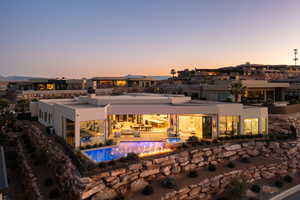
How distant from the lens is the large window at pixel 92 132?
17016 millimetres

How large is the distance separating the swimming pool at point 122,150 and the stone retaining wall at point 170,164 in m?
1.65

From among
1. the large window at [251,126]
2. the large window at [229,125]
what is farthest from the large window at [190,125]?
the large window at [251,126]

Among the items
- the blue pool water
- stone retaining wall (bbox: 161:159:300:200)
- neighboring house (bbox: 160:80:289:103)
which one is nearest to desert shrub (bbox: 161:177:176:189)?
stone retaining wall (bbox: 161:159:300:200)

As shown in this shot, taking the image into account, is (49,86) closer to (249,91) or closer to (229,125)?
(249,91)

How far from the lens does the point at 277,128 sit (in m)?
24.3

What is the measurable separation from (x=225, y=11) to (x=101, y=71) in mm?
66287

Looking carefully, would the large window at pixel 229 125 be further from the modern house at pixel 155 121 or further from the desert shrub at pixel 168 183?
the desert shrub at pixel 168 183

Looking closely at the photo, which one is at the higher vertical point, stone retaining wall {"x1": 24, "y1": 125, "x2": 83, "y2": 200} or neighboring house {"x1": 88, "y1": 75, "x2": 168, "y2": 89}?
neighboring house {"x1": 88, "y1": 75, "x2": 168, "y2": 89}

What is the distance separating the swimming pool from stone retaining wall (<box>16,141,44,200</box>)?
4106mm

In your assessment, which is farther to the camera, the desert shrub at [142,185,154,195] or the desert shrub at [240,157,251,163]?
the desert shrub at [240,157,251,163]

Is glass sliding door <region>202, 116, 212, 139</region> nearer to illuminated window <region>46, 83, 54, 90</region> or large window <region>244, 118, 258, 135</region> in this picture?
large window <region>244, 118, 258, 135</region>

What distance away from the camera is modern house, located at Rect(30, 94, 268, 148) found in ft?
58.3

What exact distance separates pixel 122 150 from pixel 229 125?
36.3 feet

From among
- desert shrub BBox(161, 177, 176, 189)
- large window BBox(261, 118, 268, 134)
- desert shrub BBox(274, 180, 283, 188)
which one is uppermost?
large window BBox(261, 118, 268, 134)
